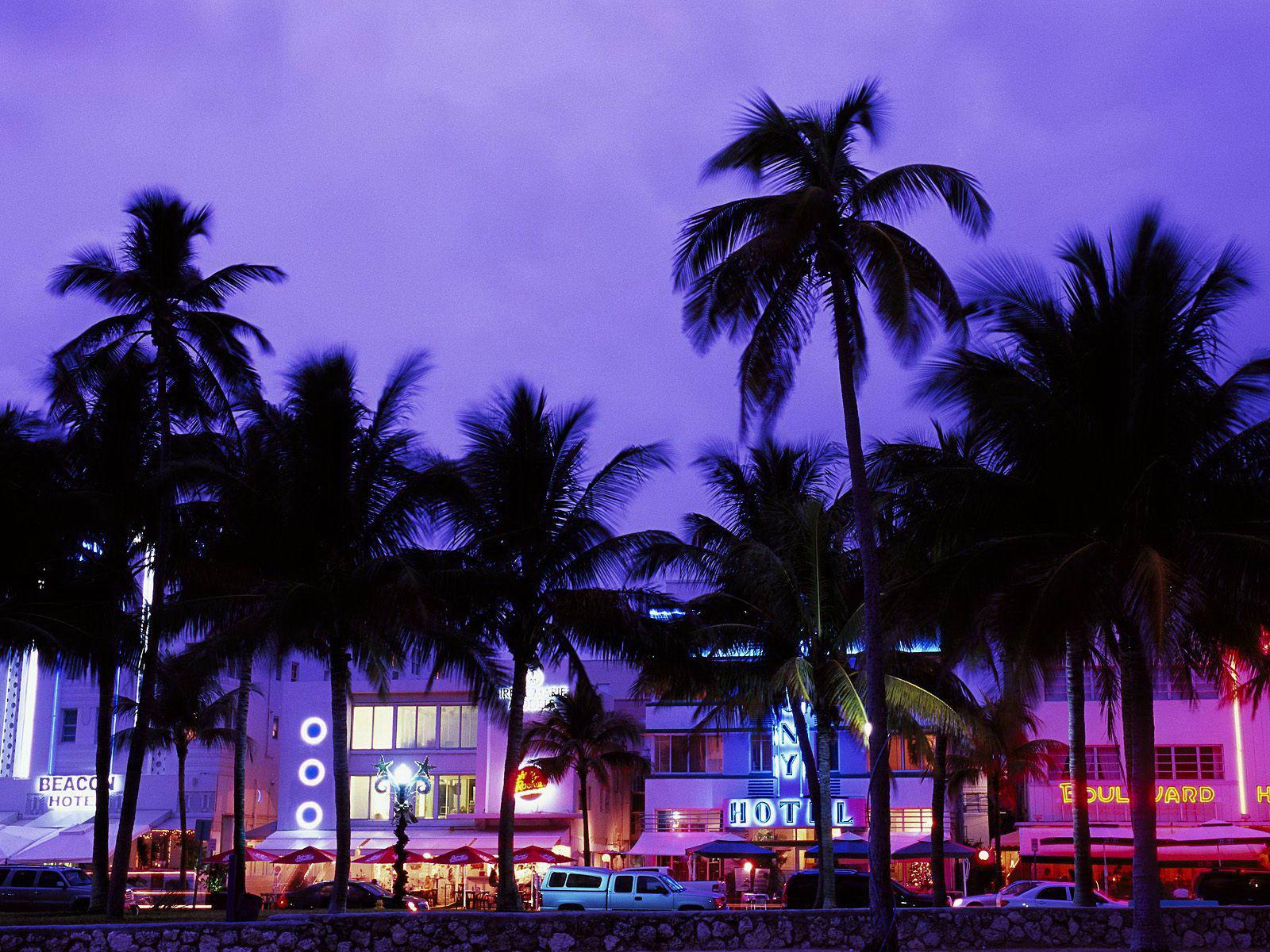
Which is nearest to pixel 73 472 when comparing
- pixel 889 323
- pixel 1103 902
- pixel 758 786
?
pixel 889 323

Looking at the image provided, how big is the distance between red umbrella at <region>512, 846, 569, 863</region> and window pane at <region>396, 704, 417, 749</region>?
32.4 ft

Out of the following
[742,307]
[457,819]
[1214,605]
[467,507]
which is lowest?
[457,819]

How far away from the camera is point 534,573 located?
29.1m

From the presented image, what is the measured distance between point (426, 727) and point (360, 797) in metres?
4.13

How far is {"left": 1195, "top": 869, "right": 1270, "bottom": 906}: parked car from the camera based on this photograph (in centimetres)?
3541

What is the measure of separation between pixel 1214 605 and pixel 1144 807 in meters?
2.96

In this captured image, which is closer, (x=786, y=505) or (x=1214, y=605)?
(x=1214, y=605)

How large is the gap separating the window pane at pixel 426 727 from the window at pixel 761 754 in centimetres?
1473

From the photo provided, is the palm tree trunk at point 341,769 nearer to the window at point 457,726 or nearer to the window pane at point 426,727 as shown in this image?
the window at point 457,726

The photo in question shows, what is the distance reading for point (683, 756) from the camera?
54.1m

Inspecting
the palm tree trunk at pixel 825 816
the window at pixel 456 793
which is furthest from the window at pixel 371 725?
the palm tree trunk at pixel 825 816

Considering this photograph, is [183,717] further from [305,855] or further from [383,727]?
[383,727]

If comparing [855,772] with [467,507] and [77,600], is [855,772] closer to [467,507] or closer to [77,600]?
[467,507]

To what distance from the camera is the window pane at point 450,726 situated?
59.6 meters
